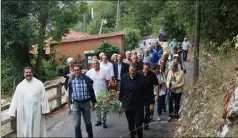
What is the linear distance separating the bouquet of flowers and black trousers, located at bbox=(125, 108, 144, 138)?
0.56 m

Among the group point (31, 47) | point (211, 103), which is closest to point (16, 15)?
point (31, 47)

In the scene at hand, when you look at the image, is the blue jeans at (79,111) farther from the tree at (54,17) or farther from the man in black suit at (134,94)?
the tree at (54,17)

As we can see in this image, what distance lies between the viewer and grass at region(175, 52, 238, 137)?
6.39 metres

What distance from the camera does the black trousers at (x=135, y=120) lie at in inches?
310

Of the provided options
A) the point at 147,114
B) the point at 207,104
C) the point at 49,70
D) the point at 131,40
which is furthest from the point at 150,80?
the point at 131,40

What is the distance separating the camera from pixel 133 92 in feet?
25.4

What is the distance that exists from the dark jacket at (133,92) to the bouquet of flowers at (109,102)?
2.12ft

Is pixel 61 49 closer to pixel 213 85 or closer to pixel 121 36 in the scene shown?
pixel 121 36

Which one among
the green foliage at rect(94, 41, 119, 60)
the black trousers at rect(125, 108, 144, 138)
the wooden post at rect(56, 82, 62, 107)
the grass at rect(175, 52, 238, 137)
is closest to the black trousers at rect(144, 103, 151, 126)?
the grass at rect(175, 52, 238, 137)

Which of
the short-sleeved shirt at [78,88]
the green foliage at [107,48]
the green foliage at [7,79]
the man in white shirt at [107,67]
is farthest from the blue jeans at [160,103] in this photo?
the green foliage at [7,79]

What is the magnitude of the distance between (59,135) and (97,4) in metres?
85.6

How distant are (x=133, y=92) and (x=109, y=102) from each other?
1.01 meters

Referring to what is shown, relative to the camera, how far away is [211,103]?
7457 millimetres

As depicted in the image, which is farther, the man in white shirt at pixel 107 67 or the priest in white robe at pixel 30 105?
the man in white shirt at pixel 107 67
